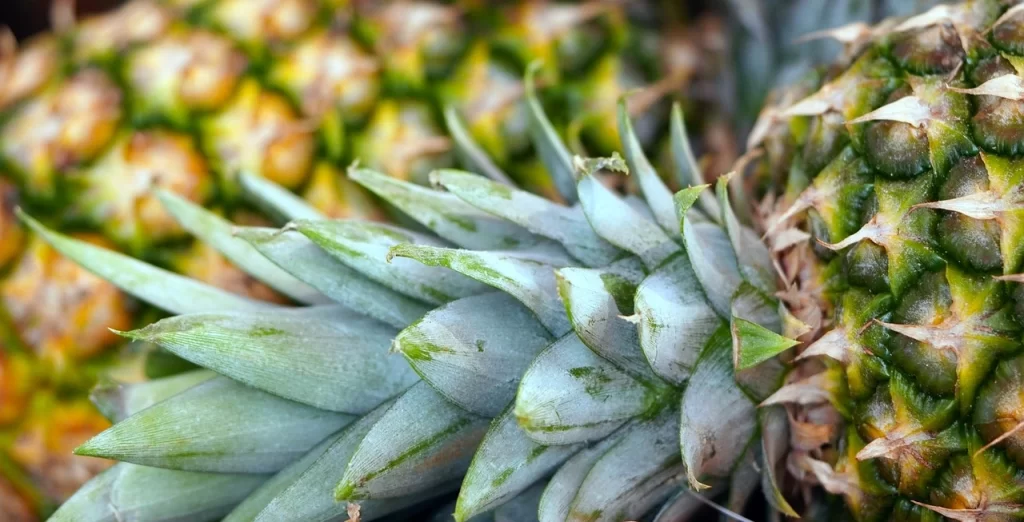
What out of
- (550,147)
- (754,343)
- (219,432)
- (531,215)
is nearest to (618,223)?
(531,215)

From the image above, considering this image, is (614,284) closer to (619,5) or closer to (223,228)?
(223,228)

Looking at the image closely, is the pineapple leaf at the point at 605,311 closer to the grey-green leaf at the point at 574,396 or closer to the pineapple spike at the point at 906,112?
the grey-green leaf at the point at 574,396

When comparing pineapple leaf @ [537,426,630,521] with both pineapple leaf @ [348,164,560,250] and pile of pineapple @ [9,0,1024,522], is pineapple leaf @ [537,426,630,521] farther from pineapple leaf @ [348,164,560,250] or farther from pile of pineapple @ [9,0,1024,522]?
pineapple leaf @ [348,164,560,250]

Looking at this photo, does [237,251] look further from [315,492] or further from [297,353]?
[315,492]

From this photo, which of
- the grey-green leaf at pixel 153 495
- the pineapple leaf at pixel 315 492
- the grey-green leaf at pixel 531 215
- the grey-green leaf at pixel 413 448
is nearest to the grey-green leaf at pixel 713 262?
the grey-green leaf at pixel 531 215

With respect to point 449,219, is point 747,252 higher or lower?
lower

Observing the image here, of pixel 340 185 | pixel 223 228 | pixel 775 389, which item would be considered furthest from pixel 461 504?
pixel 340 185
